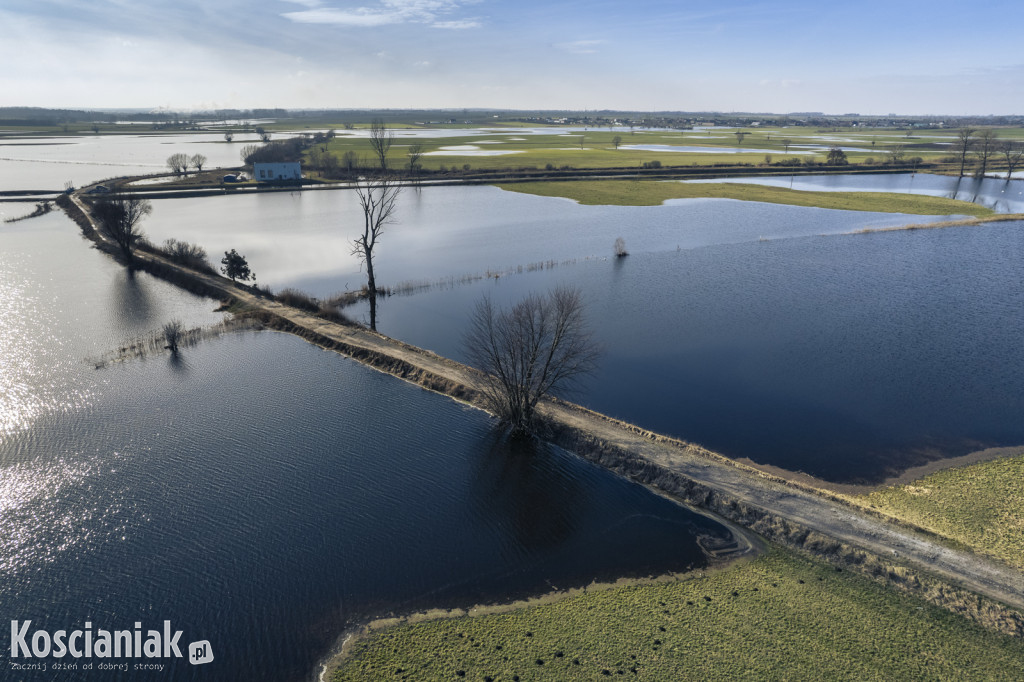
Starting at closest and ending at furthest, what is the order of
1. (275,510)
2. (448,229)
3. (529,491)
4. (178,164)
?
(275,510) < (529,491) < (448,229) < (178,164)

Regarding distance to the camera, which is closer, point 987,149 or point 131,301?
point 131,301

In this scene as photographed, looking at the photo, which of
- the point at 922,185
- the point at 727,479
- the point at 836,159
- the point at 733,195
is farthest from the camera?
the point at 836,159

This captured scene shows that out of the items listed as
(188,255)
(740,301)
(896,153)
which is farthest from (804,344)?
(896,153)

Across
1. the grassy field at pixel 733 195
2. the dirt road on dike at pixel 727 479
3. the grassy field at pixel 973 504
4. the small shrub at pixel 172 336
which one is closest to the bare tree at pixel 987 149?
the grassy field at pixel 733 195

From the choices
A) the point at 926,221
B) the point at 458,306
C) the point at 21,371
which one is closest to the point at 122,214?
the point at 21,371

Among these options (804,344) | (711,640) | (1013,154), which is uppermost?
(1013,154)

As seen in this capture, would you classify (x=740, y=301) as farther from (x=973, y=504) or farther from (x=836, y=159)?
(x=836, y=159)

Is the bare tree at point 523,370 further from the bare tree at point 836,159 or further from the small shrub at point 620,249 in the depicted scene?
the bare tree at point 836,159

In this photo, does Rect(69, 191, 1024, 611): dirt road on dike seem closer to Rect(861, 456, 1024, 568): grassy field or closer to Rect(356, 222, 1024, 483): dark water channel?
Rect(861, 456, 1024, 568): grassy field
